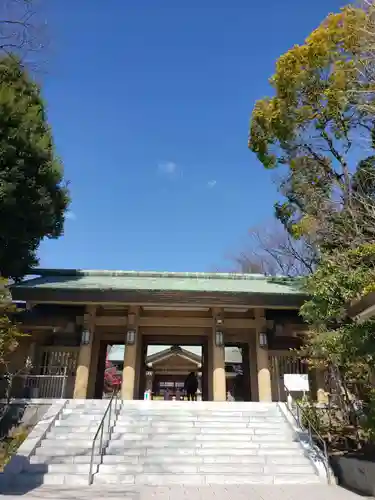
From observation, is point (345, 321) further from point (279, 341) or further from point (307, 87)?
point (307, 87)

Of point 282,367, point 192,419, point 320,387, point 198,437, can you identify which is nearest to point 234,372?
point 282,367

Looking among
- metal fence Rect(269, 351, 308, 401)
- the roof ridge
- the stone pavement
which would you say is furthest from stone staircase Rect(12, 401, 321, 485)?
the roof ridge

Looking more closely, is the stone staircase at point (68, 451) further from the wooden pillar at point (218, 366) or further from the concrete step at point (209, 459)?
the wooden pillar at point (218, 366)

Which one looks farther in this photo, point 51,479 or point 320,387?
point 320,387

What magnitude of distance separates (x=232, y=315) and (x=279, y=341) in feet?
6.56

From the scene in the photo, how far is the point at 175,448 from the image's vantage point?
7676 millimetres

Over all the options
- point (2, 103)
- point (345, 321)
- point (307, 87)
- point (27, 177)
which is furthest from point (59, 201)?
point (345, 321)

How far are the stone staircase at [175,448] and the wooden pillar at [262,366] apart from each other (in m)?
1.85

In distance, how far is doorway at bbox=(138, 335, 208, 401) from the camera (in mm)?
14859

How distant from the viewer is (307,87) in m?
12.3

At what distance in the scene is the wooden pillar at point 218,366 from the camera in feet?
38.2

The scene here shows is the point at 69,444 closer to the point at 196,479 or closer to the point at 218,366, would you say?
the point at 196,479

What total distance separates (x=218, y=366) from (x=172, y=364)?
30.8 feet

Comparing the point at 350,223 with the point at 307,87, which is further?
the point at 307,87
